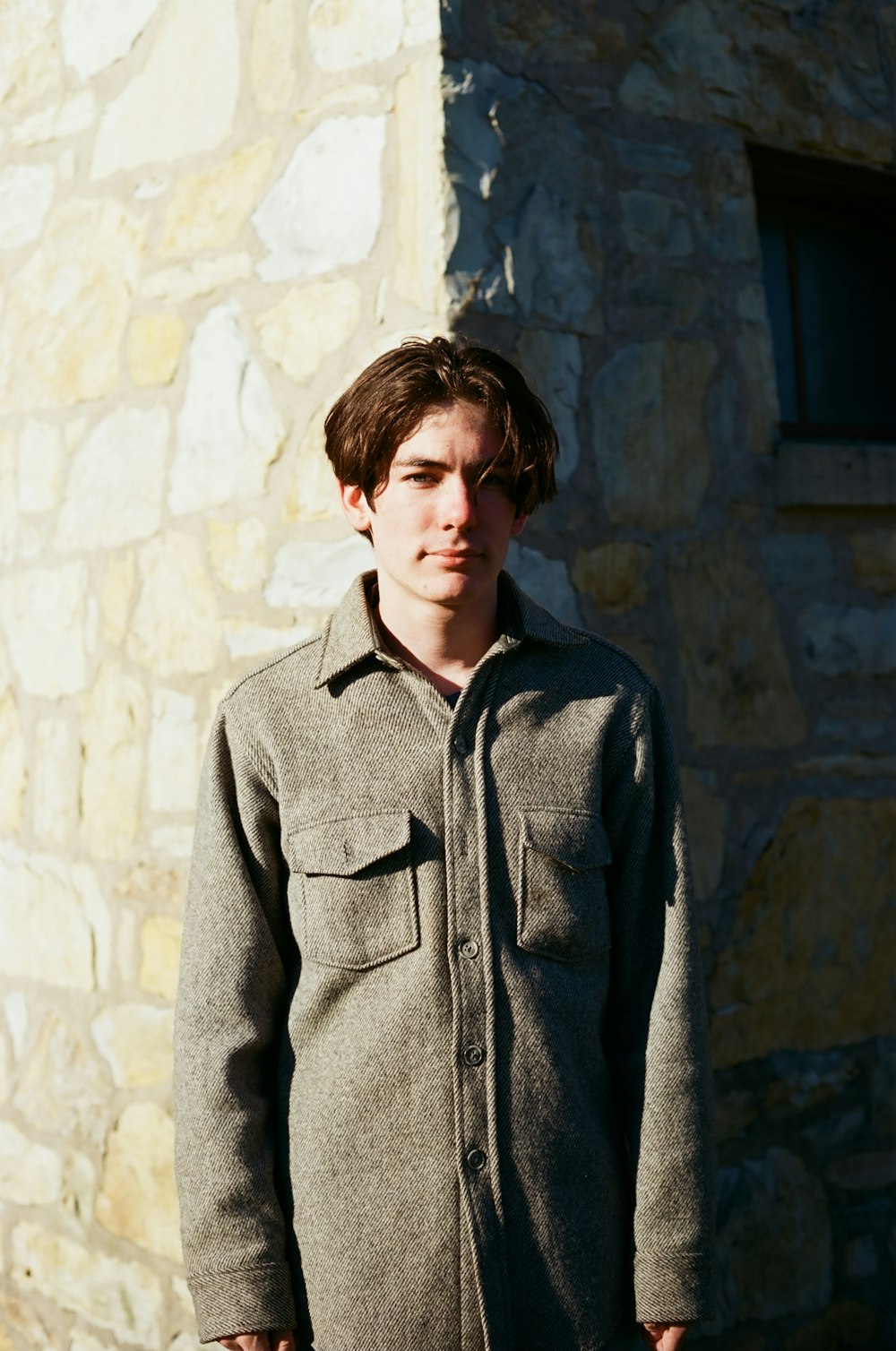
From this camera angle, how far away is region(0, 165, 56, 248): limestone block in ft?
11.7

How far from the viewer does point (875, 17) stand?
11.5ft

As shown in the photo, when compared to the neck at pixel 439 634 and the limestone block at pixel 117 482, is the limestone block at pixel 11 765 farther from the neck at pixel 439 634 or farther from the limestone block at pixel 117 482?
the neck at pixel 439 634

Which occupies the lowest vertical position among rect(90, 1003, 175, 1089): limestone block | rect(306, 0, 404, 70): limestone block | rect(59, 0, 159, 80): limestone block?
rect(90, 1003, 175, 1089): limestone block

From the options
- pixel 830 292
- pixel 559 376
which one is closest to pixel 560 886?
pixel 559 376

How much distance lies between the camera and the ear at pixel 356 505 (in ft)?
6.61

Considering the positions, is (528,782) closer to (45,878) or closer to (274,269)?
(274,269)

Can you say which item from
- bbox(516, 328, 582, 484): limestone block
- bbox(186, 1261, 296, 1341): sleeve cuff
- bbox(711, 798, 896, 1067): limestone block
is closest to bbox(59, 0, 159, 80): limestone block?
bbox(516, 328, 582, 484): limestone block

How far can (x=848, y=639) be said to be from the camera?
3.35m

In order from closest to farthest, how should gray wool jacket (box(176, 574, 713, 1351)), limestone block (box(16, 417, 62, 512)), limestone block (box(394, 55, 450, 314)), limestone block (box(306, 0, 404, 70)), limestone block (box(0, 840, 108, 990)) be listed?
gray wool jacket (box(176, 574, 713, 1351))
limestone block (box(394, 55, 450, 314))
limestone block (box(306, 0, 404, 70))
limestone block (box(0, 840, 108, 990))
limestone block (box(16, 417, 62, 512))

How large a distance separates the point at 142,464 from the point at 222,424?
278mm

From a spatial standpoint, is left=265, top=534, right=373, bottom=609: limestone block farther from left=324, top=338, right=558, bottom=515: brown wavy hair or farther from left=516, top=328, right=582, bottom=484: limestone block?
left=324, top=338, right=558, bottom=515: brown wavy hair

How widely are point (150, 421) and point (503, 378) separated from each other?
1541 millimetres

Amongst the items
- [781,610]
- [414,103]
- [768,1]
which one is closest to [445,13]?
[414,103]

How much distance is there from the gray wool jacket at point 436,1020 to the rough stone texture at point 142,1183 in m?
1.32
